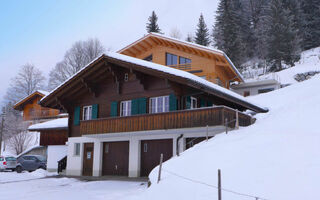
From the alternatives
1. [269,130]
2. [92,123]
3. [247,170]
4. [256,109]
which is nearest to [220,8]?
[256,109]

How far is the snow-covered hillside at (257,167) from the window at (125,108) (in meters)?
9.33

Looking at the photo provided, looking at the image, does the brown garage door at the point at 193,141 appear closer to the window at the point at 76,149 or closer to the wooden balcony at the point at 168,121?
the wooden balcony at the point at 168,121

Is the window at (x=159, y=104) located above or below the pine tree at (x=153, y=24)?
below

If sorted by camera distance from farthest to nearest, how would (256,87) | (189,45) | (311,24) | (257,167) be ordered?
(311,24) → (256,87) → (189,45) → (257,167)

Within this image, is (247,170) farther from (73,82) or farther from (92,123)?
(73,82)

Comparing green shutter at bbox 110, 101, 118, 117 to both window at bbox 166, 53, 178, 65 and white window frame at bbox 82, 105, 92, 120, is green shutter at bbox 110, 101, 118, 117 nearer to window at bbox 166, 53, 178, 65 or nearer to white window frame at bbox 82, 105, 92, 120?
white window frame at bbox 82, 105, 92, 120

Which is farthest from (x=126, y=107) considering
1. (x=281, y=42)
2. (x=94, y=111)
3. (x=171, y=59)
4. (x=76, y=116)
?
(x=281, y=42)

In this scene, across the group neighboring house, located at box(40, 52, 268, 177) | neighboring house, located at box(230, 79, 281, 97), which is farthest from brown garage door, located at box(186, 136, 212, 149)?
neighboring house, located at box(230, 79, 281, 97)

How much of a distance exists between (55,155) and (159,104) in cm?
1340

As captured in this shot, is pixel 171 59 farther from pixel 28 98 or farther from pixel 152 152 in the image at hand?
pixel 28 98

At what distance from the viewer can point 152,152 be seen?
62.7 ft

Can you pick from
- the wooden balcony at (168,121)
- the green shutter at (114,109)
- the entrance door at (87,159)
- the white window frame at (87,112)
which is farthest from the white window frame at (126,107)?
the entrance door at (87,159)

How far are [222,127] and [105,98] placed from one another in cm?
963

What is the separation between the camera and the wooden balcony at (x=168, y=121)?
1579 cm
